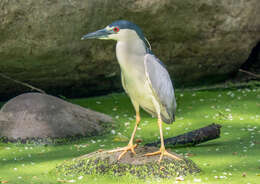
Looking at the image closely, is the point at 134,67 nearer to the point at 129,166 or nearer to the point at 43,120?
the point at 129,166

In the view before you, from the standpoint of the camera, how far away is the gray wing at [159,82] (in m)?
3.69

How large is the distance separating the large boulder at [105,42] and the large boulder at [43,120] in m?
0.72

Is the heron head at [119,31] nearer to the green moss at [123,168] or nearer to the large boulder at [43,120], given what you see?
the green moss at [123,168]

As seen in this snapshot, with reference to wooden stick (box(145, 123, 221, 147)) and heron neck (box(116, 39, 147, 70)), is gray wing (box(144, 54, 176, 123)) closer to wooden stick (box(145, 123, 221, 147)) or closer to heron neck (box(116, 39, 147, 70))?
heron neck (box(116, 39, 147, 70))

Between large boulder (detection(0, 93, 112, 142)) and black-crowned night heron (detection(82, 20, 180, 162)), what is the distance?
4.77ft

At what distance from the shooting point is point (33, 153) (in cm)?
459

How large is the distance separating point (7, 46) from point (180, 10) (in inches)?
87.6

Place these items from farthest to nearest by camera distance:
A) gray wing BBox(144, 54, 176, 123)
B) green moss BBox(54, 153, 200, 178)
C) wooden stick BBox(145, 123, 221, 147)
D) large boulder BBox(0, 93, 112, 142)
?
large boulder BBox(0, 93, 112, 142)
wooden stick BBox(145, 123, 221, 147)
gray wing BBox(144, 54, 176, 123)
green moss BBox(54, 153, 200, 178)

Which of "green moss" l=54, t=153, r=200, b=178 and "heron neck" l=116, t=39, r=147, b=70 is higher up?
"heron neck" l=116, t=39, r=147, b=70

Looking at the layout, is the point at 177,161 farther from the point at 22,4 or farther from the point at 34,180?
the point at 22,4

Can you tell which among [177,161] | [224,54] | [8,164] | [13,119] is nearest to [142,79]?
[177,161]

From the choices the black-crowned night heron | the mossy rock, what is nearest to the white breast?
the black-crowned night heron

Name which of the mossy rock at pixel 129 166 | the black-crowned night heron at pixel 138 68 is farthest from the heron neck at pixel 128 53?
the mossy rock at pixel 129 166

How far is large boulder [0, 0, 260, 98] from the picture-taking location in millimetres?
5492
